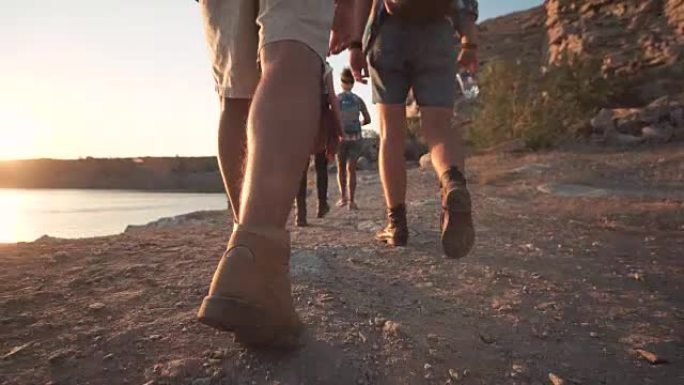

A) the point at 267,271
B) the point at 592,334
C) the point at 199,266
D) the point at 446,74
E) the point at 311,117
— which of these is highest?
the point at 446,74

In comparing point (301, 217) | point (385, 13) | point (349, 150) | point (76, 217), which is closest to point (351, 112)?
point (349, 150)

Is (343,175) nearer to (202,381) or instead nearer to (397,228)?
(397,228)

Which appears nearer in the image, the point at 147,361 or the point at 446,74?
the point at 147,361

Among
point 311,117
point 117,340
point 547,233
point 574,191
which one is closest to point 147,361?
point 117,340

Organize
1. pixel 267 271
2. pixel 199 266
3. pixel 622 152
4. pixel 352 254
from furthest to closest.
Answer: pixel 622 152 → pixel 352 254 → pixel 199 266 → pixel 267 271

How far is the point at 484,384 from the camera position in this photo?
893mm

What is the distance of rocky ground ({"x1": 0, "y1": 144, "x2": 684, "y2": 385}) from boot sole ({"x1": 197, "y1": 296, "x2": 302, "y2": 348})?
0.18 ft

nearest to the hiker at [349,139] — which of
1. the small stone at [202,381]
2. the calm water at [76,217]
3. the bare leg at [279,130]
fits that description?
the calm water at [76,217]

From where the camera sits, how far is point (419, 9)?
2012mm

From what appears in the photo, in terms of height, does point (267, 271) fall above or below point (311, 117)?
below

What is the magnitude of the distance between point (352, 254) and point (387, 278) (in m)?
0.38

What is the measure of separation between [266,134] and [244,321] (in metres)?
0.36

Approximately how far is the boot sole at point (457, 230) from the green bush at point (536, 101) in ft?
24.5

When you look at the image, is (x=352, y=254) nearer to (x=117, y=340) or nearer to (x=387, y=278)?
(x=387, y=278)
